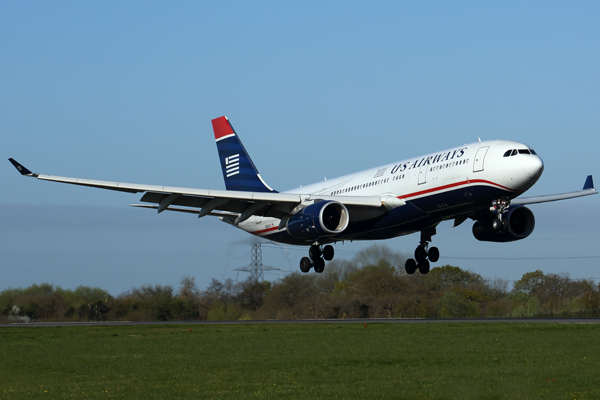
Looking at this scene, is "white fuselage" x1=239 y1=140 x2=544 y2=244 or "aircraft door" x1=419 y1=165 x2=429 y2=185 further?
"aircraft door" x1=419 y1=165 x2=429 y2=185

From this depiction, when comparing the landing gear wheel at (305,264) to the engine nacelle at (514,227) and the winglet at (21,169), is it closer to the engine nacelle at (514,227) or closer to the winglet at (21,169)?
the engine nacelle at (514,227)

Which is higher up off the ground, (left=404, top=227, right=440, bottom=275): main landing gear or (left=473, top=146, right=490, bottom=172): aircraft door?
(left=473, top=146, right=490, bottom=172): aircraft door

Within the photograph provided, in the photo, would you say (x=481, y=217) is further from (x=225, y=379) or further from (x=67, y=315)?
(x=67, y=315)

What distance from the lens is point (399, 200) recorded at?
3331 cm

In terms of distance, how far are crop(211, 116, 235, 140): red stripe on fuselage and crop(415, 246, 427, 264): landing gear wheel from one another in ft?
48.3

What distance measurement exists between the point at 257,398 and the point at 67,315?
1949 inches

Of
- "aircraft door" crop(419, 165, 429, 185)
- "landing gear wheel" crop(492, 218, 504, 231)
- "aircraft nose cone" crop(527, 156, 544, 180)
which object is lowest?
"landing gear wheel" crop(492, 218, 504, 231)

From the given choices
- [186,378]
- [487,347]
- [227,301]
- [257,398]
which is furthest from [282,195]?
[227,301]

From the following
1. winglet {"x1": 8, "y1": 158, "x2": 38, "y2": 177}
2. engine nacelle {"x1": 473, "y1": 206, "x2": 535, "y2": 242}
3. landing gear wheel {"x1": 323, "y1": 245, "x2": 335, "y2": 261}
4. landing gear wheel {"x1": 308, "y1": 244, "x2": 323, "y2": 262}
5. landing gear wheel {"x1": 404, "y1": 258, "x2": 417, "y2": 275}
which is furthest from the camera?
landing gear wheel {"x1": 404, "y1": 258, "x2": 417, "y2": 275}

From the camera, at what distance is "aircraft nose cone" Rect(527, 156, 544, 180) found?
1155 inches

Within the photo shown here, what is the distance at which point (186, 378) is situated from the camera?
70.4ft

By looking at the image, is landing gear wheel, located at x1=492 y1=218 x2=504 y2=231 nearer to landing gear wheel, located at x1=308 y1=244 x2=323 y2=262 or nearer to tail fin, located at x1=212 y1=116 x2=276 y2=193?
landing gear wheel, located at x1=308 y1=244 x2=323 y2=262

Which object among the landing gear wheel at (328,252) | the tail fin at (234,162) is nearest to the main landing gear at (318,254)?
the landing gear wheel at (328,252)

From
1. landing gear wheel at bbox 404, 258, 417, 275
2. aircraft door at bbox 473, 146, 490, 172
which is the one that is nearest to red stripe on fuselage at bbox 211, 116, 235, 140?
landing gear wheel at bbox 404, 258, 417, 275
